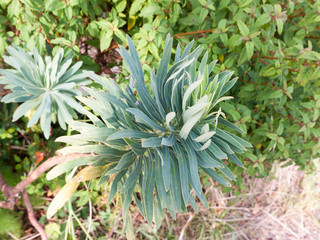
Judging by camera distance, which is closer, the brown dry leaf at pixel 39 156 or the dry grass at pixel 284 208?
the brown dry leaf at pixel 39 156

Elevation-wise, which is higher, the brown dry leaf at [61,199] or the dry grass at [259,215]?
the brown dry leaf at [61,199]

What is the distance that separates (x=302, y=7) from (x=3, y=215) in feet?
7.36

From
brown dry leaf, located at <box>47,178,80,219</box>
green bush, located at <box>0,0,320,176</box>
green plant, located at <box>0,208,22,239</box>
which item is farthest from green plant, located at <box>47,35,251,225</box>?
green plant, located at <box>0,208,22,239</box>

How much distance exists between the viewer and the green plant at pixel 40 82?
120 centimetres

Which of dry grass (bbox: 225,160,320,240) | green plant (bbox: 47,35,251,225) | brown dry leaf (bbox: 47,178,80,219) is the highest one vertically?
green plant (bbox: 47,35,251,225)

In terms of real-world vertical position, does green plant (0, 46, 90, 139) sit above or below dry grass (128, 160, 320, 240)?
above

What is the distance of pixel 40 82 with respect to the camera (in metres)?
1.23

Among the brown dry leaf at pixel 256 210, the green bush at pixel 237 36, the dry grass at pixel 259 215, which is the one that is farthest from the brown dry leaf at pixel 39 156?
the brown dry leaf at pixel 256 210

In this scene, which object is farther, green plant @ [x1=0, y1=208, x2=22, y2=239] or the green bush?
green plant @ [x1=0, y1=208, x2=22, y2=239]

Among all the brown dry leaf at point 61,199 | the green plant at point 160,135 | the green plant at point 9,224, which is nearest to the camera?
the green plant at point 160,135

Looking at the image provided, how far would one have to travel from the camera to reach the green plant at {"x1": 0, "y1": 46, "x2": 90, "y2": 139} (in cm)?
120

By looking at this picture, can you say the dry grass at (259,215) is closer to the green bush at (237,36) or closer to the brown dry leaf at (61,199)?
the green bush at (237,36)

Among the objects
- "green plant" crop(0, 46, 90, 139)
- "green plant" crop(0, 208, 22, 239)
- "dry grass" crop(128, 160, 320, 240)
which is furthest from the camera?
"dry grass" crop(128, 160, 320, 240)

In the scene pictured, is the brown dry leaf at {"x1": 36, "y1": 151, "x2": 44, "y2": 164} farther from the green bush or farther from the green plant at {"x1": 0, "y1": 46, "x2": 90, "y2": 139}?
the green bush
